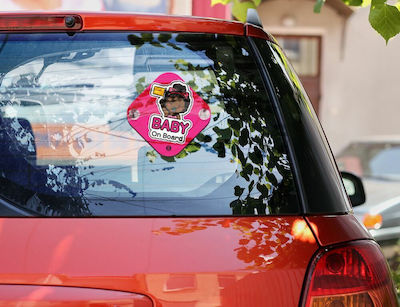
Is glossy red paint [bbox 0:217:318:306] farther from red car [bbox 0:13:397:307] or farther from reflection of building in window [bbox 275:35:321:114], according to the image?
reflection of building in window [bbox 275:35:321:114]

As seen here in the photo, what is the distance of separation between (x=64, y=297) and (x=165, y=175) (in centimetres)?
43

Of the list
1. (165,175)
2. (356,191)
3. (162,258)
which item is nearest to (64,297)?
(162,258)

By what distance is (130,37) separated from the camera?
7.00 ft

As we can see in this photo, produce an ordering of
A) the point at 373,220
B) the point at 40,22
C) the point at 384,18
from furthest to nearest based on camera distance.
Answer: the point at 373,220 → the point at 384,18 → the point at 40,22

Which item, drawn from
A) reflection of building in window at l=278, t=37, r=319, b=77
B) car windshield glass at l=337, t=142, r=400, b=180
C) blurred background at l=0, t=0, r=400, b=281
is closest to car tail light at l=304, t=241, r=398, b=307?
car windshield glass at l=337, t=142, r=400, b=180

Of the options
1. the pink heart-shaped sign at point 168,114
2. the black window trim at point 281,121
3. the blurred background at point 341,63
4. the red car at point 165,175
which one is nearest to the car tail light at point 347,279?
the red car at point 165,175

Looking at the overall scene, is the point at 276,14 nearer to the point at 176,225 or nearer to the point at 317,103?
the point at 317,103

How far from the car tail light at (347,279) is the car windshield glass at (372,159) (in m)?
7.08

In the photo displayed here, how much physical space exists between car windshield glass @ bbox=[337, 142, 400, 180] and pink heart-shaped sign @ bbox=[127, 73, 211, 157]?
7132 mm

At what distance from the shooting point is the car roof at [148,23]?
214 centimetres

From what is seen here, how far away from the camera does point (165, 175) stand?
1963mm

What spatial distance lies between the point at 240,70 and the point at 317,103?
1553cm

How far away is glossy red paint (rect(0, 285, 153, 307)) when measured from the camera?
1746mm

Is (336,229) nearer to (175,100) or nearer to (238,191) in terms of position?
(238,191)
